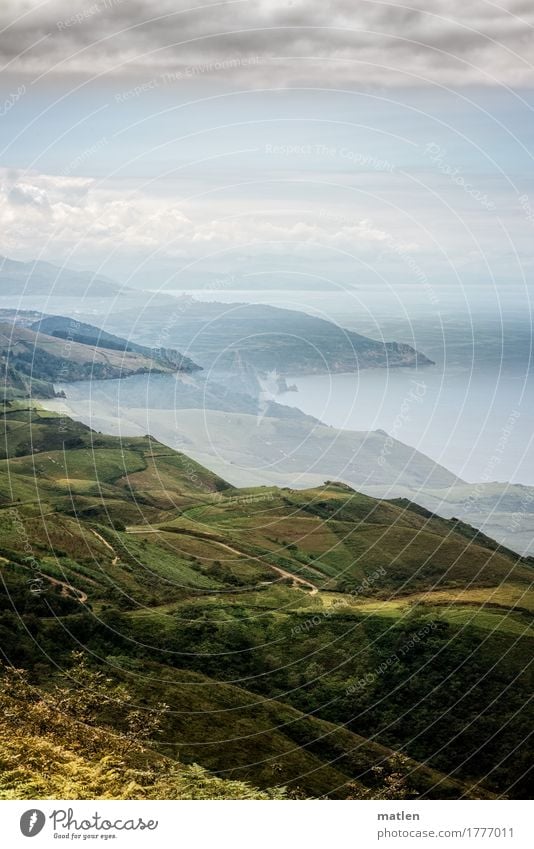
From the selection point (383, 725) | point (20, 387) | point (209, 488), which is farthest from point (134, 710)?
point (20, 387)

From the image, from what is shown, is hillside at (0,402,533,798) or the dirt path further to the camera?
the dirt path

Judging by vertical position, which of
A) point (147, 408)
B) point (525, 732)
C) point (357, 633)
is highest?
point (147, 408)

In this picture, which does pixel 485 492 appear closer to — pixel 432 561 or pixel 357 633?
pixel 432 561

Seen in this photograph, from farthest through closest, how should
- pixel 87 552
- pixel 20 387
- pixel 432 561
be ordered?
pixel 20 387 < pixel 432 561 < pixel 87 552

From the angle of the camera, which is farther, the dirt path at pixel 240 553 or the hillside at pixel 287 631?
the dirt path at pixel 240 553

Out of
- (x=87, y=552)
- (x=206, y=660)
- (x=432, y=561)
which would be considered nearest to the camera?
(x=206, y=660)

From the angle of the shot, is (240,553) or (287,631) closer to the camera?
(287,631)

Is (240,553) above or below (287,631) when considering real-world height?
above

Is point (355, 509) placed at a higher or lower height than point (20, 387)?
lower
